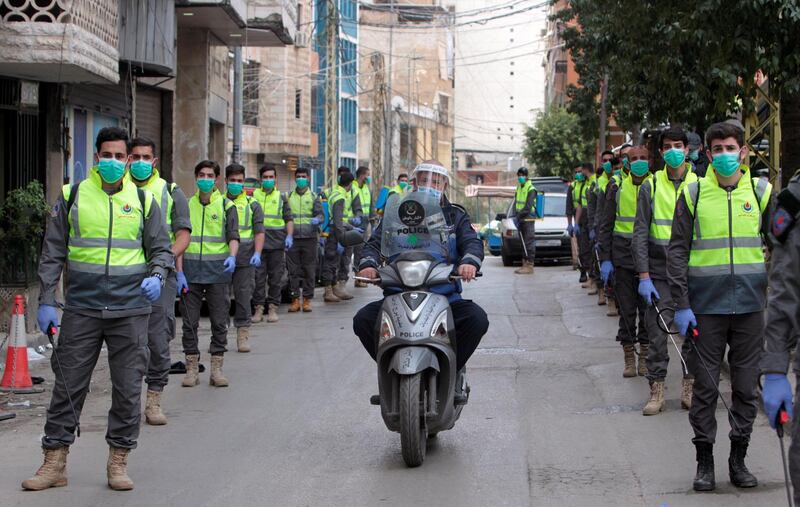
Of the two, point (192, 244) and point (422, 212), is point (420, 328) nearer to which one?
point (422, 212)

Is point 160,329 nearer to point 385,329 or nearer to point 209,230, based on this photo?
point 209,230

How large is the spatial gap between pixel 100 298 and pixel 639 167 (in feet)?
17.7

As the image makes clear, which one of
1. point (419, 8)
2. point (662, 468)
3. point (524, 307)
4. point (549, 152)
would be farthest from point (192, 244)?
point (419, 8)

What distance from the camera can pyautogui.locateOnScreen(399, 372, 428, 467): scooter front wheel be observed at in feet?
23.5

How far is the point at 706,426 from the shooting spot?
673 cm

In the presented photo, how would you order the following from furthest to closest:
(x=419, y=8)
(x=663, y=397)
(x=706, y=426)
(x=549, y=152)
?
(x=419, y=8), (x=549, y=152), (x=663, y=397), (x=706, y=426)

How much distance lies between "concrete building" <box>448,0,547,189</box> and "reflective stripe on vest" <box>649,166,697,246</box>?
93059mm

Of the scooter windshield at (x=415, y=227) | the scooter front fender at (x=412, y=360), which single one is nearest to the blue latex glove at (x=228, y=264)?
the scooter windshield at (x=415, y=227)

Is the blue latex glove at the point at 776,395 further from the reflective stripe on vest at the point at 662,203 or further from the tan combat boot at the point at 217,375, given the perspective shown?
the tan combat boot at the point at 217,375

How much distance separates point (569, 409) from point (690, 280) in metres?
2.77

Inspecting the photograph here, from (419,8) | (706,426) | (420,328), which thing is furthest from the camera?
(419,8)

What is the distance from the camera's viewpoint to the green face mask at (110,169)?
7.12 meters

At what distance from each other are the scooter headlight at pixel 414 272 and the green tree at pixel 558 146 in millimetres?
44592

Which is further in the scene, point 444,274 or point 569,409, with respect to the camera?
point 569,409
